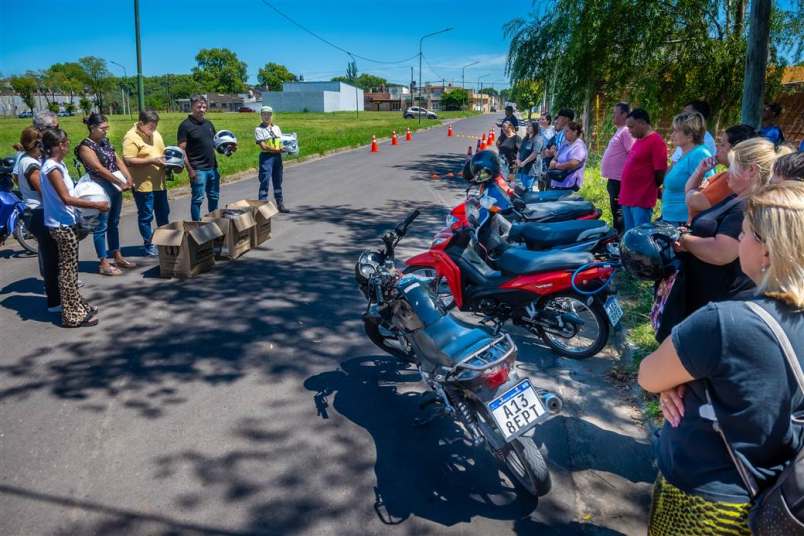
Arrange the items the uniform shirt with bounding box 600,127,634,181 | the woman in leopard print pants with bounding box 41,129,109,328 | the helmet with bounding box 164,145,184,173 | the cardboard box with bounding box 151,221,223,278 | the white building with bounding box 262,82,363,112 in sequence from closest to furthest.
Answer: the woman in leopard print pants with bounding box 41,129,109,328, the cardboard box with bounding box 151,221,223,278, the helmet with bounding box 164,145,184,173, the uniform shirt with bounding box 600,127,634,181, the white building with bounding box 262,82,363,112

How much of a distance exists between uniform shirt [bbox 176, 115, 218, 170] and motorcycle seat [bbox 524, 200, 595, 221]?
15.0ft

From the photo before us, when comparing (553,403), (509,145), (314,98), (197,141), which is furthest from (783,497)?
(314,98)

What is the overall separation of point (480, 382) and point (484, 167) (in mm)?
3687

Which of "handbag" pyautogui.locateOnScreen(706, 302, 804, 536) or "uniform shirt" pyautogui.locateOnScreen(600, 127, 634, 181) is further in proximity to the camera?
"uniform shirt" pyautogui.locateOnScreen(600, 127, 634, 181)

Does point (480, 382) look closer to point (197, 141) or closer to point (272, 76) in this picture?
point (197, 141)

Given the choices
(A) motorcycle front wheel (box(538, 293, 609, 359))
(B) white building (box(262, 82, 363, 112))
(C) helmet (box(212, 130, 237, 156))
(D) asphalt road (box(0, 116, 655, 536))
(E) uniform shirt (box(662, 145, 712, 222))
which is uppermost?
(B) white building (box(262, 82, 363, 112))

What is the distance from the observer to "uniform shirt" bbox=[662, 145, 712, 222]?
15.1ft

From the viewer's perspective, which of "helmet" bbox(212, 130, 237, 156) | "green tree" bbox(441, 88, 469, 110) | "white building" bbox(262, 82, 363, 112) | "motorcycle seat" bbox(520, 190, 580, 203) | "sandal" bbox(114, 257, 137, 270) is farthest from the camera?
"green tree" bbox(441, 88, 469, 110)

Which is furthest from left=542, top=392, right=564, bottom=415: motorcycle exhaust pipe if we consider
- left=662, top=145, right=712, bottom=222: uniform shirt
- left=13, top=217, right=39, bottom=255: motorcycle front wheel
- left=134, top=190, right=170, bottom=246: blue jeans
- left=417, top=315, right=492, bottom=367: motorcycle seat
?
left=13, top=217, right=39, bottom=255: motorcycle front wheel

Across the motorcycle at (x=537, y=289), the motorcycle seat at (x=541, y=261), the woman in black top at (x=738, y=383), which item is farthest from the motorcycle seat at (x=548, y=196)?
the woman in black top at (x=738, y=383)

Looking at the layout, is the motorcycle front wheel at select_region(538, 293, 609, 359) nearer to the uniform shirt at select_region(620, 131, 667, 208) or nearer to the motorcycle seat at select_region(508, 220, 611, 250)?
the motorcycle seat at select_region(508, 220, 611, 250)

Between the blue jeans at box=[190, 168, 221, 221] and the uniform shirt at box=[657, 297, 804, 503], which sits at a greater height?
the blue jeans at box=[190, 168, 221, 221]

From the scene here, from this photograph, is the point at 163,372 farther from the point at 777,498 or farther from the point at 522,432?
the point at 777,498

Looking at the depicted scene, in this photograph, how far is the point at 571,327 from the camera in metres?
4.79
